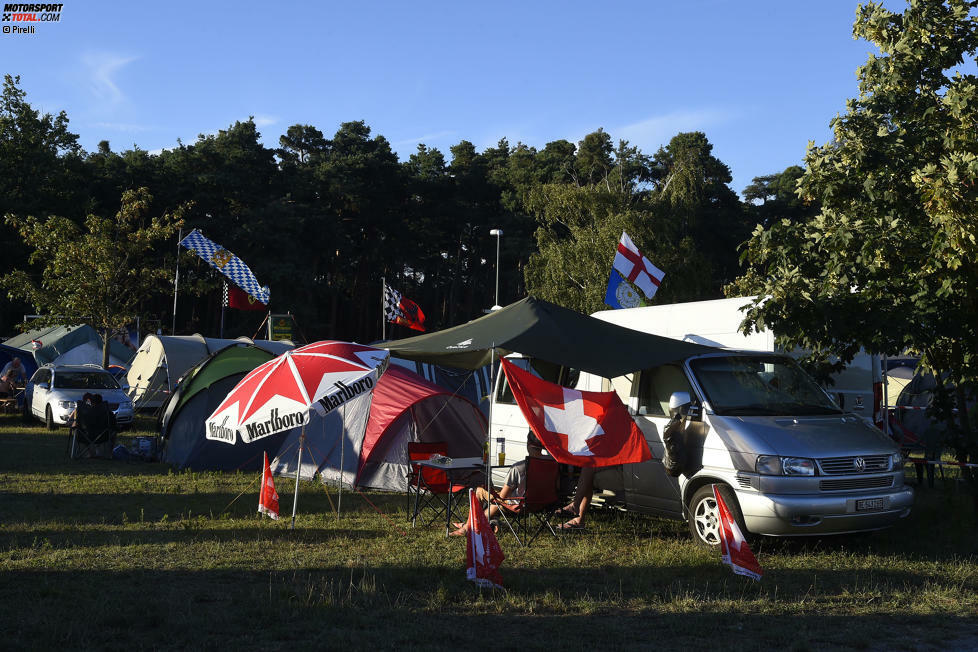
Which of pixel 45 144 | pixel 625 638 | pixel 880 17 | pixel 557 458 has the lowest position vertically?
pixel 625 638

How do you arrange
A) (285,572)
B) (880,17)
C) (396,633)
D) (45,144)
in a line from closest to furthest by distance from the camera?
1. (396,633)
2. (285,572)
3. (880,17)
4. (45,144)

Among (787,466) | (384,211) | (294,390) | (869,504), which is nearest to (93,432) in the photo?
(294,390)

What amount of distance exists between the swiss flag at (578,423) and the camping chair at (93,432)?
32.2 feet

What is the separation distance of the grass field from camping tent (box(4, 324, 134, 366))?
19.2m

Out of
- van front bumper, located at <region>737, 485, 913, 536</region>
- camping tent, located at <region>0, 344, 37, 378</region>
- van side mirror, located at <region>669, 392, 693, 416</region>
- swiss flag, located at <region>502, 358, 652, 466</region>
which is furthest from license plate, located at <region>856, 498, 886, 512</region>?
camping tent, located at <region>0, 344, 37, 378</region>

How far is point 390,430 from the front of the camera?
A: 12.0 m

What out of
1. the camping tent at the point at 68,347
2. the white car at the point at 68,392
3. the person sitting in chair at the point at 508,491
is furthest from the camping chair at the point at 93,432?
the camping tent at the point at 68,347

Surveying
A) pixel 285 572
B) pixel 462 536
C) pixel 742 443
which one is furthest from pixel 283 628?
pixel 742 443

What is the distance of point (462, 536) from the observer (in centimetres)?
883

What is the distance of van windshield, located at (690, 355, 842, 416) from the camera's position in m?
8.41

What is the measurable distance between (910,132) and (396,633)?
7.57 m

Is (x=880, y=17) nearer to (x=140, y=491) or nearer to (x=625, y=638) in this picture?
(x=625, y=638)

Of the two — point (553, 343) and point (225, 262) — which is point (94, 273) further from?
point (553, 343)

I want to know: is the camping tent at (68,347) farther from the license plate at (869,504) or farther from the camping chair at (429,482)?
the license plate at (869,504)
